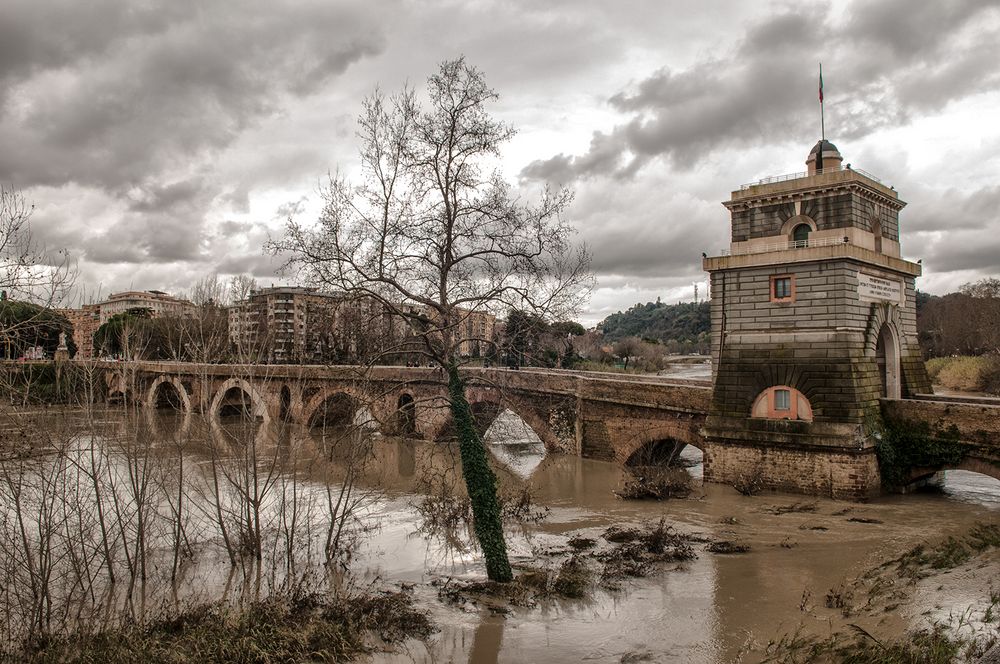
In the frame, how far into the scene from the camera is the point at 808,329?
1995 centimetres

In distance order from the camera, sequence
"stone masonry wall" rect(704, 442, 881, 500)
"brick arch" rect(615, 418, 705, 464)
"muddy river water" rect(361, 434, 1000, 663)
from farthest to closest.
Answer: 1. "brick arch" rect(615, 418, 705, 464)
2. "stone masonry wall" rect(704, 442, 881, 500)
3. "muddy river water" rect(361, 434, 1000, 663)

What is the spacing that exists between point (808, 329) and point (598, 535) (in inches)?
342

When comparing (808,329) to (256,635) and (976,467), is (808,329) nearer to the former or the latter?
(976,467)

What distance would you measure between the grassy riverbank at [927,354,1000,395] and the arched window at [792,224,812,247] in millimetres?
25054

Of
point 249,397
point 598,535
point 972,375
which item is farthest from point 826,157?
point 972,375

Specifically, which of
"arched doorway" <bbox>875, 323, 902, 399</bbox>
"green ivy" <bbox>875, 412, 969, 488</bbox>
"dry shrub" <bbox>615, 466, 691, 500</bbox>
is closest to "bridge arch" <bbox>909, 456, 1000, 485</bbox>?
Result: "green ivy" <bbox>875, 412, 969, 488</bbox>

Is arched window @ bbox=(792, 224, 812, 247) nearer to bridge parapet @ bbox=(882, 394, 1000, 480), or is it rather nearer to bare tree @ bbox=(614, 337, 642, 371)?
bridge parapet @ bbox=(882, 394, 1000, 480)

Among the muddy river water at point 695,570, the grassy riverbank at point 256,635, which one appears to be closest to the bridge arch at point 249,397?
the grassy riverbank at point 256,635

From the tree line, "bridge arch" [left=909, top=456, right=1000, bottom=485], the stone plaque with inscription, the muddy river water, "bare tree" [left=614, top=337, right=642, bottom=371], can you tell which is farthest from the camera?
"bare tree" [left=614, top=337, right=642, bottom=371]

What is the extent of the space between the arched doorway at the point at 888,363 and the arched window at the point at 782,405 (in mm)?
4018

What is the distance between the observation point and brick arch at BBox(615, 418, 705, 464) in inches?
882

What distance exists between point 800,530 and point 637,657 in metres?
8.13

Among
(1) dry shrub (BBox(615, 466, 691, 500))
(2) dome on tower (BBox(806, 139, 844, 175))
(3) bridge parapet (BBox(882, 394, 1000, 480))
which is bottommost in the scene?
(1) dry shrub (BBox(615, 466, 691, 500))

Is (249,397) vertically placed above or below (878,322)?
below
